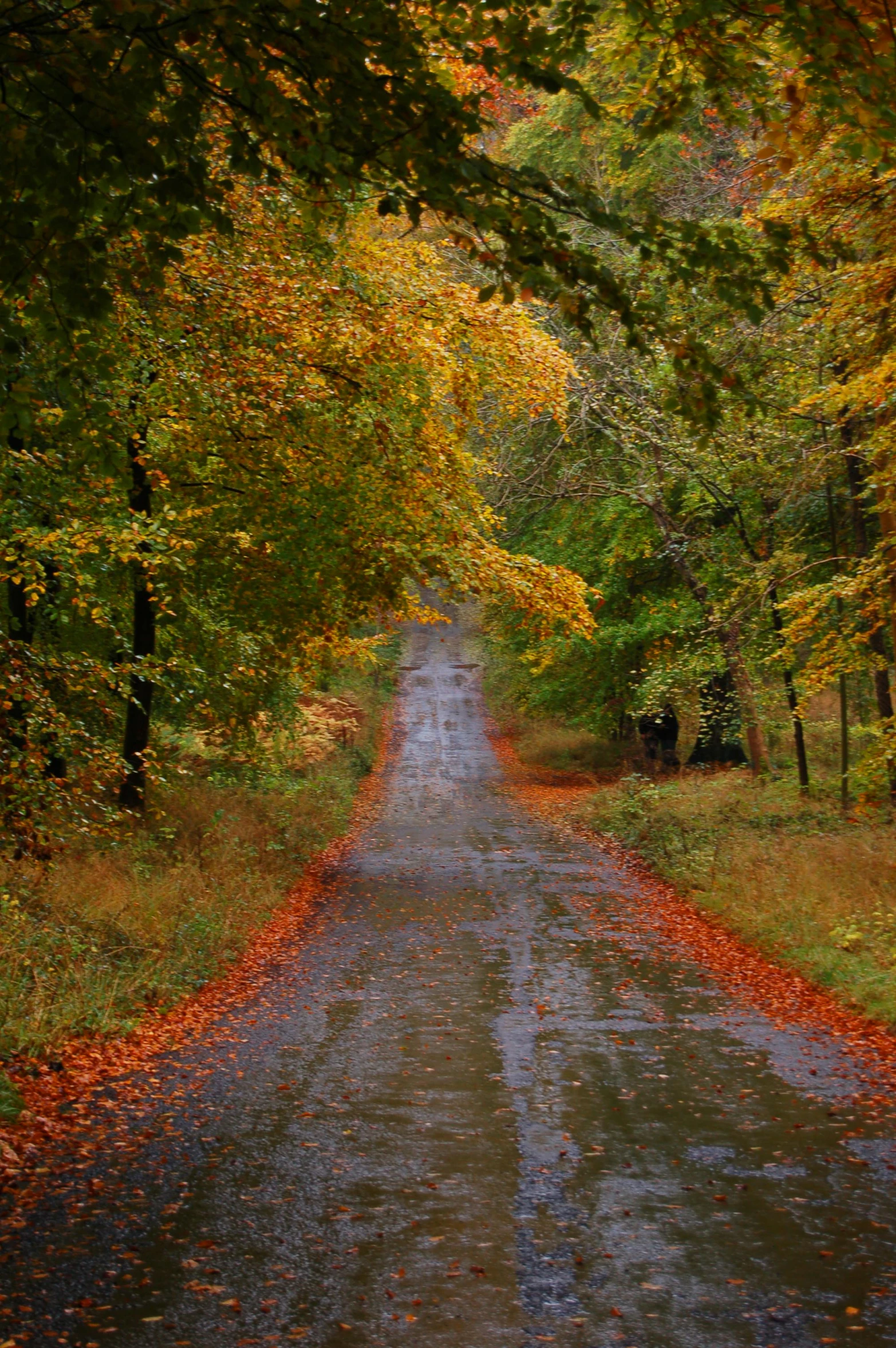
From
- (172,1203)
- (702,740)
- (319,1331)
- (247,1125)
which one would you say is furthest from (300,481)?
(702,740)

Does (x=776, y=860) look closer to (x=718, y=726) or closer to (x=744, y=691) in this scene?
(x=744, y=691)

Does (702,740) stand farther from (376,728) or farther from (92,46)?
(92,46)

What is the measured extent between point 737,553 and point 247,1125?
51.3 ft

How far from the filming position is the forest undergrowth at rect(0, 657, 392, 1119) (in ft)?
29.7

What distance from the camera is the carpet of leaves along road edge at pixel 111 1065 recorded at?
672cm

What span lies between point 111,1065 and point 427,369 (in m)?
8.96

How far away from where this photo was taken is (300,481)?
13984mm

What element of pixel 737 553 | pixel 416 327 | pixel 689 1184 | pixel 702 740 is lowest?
pixel 689 1184

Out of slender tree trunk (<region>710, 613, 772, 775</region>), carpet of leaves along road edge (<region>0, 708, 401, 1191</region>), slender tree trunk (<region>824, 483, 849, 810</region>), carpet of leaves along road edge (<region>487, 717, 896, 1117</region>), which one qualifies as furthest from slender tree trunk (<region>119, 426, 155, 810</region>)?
slender tree trunk (<region>824, 483, 849, 810</region>)

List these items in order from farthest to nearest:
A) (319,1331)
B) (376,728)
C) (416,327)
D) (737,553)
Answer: (376,728), (737,553), (416,327), (319,1331)

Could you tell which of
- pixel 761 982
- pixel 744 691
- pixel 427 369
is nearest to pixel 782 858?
pixel 761 982

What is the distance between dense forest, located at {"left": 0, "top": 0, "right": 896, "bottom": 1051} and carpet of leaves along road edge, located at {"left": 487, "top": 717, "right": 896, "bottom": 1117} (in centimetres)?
212

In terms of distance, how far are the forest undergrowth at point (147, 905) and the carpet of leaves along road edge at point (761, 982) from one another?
4639 millimetres

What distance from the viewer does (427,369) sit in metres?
14.4
